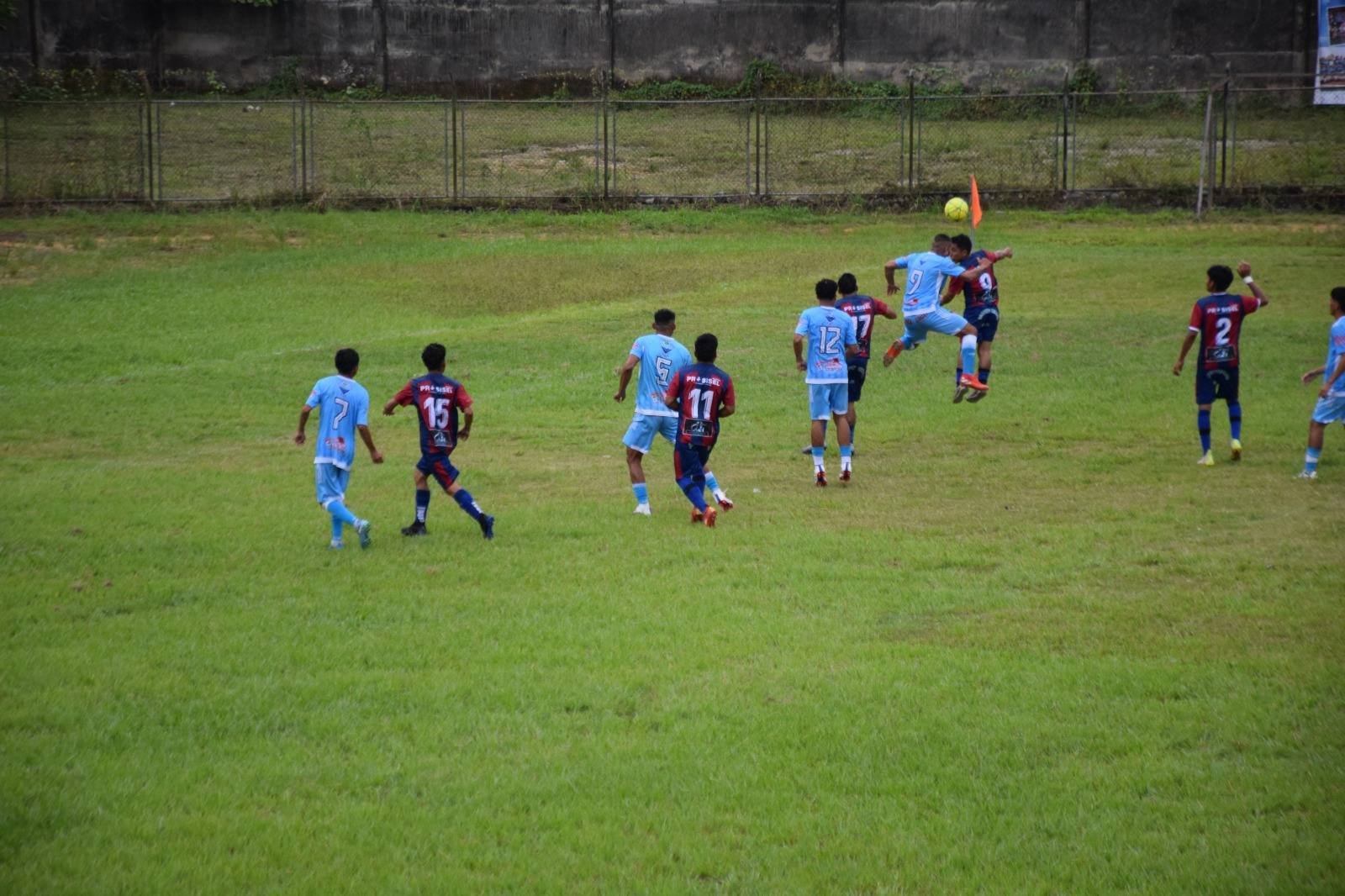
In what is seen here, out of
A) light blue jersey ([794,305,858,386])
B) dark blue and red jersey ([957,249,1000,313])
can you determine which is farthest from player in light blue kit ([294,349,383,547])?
dark blue and red jersey ([957,249,1000,313])

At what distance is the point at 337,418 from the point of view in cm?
1264

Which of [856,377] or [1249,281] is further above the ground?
[1249,281]

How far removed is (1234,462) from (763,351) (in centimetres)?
866

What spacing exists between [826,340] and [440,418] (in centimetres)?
473

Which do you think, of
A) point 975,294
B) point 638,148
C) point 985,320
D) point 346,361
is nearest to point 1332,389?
point 985,320

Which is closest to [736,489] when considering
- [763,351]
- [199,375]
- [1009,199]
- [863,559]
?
[863,559]

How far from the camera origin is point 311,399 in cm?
1269

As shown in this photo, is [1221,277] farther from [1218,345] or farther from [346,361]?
[346,361]

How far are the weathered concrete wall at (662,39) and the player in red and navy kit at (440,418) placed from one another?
3171 cm

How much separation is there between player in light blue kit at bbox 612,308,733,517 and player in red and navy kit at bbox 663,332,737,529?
261 mm

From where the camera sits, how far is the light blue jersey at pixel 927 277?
56.3 feet

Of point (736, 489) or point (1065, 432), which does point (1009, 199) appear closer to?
point (1065, 432)

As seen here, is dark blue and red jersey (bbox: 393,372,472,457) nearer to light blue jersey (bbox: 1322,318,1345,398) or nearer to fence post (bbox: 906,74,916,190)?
light blue jersey (bbox: 1322,318,1345,398)

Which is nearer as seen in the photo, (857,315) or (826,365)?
(826,365)
